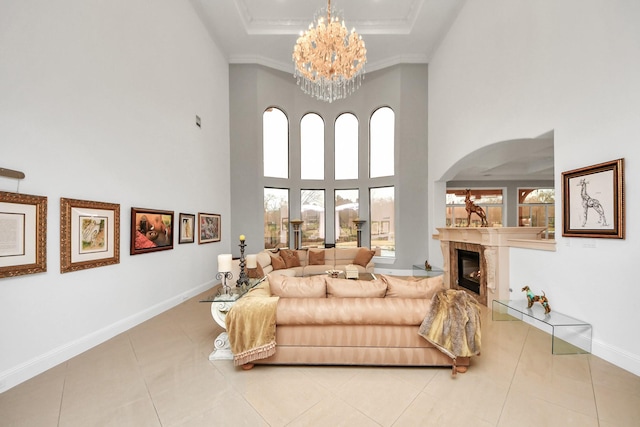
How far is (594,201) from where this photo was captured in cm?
294

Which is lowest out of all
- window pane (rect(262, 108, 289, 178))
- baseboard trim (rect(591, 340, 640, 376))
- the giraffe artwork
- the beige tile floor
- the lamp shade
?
the beige tile floor

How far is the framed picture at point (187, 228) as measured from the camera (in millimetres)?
4949

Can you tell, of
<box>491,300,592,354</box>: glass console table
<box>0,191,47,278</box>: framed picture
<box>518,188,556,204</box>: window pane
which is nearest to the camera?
<box>0,191,47,278</box>: framed picture

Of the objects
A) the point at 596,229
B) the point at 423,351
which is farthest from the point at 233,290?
the point at 596,229

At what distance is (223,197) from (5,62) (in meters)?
4.51

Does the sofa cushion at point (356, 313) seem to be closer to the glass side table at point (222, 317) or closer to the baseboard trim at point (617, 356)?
the glass side table at point (222, 317)

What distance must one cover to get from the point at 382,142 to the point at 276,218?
13.2ft

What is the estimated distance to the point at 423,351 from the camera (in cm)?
257

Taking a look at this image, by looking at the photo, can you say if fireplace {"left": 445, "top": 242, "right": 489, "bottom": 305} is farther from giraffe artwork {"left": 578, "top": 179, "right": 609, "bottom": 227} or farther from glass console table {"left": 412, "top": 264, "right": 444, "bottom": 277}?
giraffe artwork {"left": 578, "top": 179, "right": 609, "bottom": 227}

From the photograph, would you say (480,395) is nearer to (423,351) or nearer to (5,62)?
(423,351)

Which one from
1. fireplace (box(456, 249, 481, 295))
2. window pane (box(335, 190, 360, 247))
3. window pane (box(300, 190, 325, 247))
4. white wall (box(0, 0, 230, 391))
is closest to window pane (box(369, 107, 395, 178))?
window pane (box(335, 190, 360, 247))

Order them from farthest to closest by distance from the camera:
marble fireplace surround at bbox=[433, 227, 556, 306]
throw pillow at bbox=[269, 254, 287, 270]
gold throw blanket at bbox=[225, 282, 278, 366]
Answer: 1. throw pillow at bbox=[269, 254, 287, 270]
2. marble fireplace surround at bbox=[433, 227, 556, 306]
3. gold throw blanket at bbox=[225, 282, 278, 366]

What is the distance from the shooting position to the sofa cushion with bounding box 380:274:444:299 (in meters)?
→ 2.74

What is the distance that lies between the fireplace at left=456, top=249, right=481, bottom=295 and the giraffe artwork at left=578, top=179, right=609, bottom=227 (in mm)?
2261
